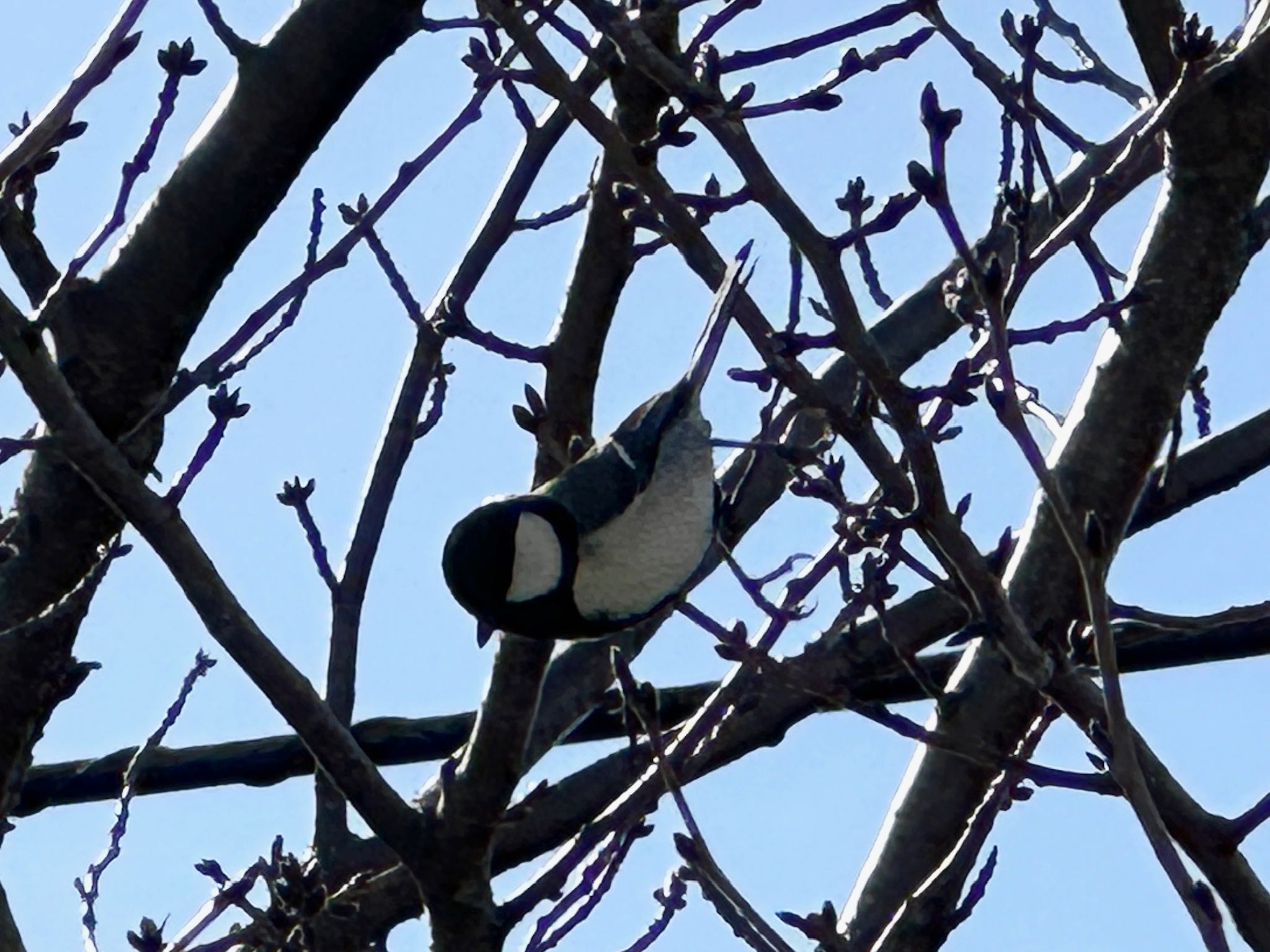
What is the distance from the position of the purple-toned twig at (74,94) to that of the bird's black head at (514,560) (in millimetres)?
1003

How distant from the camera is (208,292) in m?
2.53

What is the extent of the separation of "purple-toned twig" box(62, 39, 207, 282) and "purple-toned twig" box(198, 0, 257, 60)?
43 millimetres

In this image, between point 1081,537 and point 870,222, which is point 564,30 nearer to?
point 870,222

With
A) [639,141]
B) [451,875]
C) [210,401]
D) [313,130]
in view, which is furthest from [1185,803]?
[313,130]

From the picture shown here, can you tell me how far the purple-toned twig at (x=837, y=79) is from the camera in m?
2.18

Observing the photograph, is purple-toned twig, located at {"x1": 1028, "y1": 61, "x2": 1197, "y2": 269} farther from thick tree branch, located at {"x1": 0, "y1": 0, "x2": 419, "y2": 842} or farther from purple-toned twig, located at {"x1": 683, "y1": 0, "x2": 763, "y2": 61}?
thick tree branch, located at {"x1": 0, "y1": 0, "x2": 419, "y2": 842}

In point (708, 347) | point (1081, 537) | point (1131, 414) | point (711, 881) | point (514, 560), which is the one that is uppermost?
point (708, 347)

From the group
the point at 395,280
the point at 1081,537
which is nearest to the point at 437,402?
the point at 395,280

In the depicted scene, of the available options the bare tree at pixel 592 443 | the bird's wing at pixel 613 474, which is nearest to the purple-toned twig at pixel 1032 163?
the bare tree at pixel 592 443

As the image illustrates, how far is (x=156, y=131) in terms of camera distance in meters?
2.37

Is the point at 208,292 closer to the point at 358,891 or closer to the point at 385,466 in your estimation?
the point at 385,466

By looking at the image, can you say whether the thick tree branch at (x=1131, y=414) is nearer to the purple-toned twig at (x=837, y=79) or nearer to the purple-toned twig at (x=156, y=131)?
the purple-toned twig at (x=837, y=79)

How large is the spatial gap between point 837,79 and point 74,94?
99cm

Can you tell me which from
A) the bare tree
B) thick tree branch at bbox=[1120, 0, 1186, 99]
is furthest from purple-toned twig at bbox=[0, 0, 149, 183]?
thick tree branch at bbox=[1120, 0, 1186, 99]
